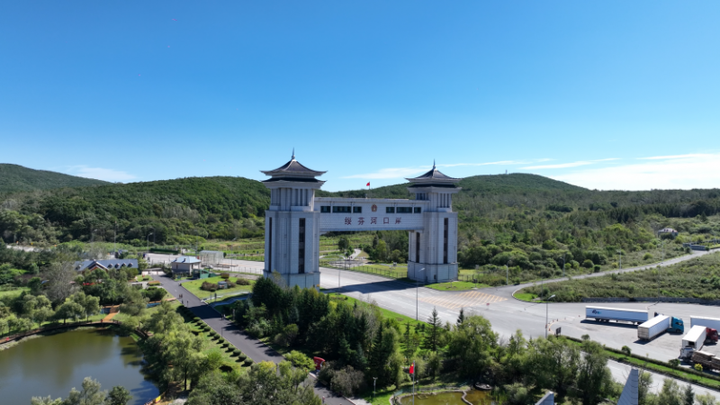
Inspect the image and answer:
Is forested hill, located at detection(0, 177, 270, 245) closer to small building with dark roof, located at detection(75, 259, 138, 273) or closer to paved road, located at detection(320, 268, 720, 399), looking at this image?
small building with dark roof, located at detection(75, 259, 138, 273)

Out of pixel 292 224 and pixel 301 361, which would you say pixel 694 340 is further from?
pixel 292 224

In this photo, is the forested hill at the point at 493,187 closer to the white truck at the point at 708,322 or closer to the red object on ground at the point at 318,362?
the white truck at the point at 708,322

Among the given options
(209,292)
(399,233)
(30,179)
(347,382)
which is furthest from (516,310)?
(30,179)

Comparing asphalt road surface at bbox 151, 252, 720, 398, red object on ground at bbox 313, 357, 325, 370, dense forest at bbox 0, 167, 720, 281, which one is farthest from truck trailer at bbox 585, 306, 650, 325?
red object on ground at bbox 313, 357, 325, 370

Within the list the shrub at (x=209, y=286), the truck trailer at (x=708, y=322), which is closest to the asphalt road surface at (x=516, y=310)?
the truck trailer at (x=708, y=322)

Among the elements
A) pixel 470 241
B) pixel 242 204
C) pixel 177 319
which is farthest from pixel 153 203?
pixel 177 319

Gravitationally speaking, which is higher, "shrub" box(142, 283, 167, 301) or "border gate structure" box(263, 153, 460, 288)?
"border gate structure" box(263, 153, 460, 288)
